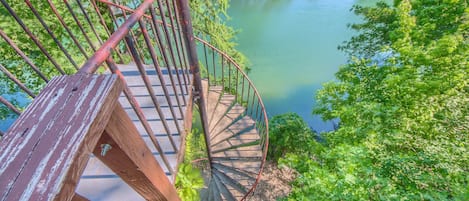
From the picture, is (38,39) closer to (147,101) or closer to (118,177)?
(147,101)

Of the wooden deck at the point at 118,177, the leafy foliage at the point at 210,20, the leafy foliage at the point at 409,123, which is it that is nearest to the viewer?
the wooden deck at the point at 118,177

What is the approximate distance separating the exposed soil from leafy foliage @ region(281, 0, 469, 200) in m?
1.16

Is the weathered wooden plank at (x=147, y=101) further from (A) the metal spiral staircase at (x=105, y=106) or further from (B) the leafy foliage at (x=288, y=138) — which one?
(B) the leafy foliage at (x=288, y=138)

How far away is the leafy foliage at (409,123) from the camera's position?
1.68 meters

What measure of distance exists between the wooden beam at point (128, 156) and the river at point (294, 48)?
687cm

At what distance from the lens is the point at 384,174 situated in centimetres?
183

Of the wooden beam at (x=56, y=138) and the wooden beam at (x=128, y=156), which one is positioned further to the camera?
the wooden beam at (x=128, y=156)

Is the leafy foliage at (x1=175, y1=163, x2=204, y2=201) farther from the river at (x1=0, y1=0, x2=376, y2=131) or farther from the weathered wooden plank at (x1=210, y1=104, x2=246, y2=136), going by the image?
the river at (x1=0, y1=0, x2=376, y2=131)

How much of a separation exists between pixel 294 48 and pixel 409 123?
25.1ft

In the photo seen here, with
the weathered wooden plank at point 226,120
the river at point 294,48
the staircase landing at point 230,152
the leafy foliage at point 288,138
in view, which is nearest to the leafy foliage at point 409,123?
the staircase landing at point 230,152

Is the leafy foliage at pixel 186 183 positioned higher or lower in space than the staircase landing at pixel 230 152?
lower

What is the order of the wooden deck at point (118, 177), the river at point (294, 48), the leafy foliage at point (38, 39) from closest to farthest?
the wooden deck at point (118, 177) < the leafy foliage at point (38, 39) < the river at point (294, 48)

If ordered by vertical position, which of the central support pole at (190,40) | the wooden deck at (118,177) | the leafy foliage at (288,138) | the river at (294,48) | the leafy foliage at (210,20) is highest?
the river at (294,48)

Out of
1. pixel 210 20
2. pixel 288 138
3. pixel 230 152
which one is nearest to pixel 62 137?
pixel 230 152
